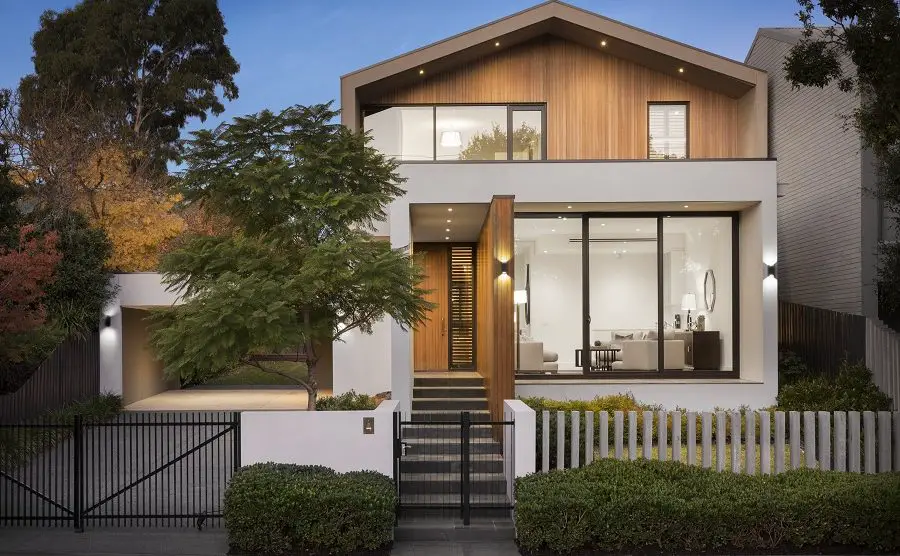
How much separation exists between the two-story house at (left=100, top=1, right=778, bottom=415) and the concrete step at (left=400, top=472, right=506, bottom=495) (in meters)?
1.60

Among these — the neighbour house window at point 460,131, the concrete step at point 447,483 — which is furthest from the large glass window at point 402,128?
the concrete step at point 447,483

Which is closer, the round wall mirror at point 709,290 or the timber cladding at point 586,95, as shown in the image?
the round wall mirror at point 709,290

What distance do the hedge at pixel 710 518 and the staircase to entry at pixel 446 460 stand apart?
1.45 metres

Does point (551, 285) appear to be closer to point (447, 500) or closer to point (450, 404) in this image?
point (450, 404)

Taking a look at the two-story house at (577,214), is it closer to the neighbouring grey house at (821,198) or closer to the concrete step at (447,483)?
the concrete step at (447,483)

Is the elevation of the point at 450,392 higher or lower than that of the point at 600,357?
lower

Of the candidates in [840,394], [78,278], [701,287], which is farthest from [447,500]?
[78,278]

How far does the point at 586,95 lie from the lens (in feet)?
58.5

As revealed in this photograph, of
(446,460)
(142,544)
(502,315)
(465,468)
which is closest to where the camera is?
(142,544)

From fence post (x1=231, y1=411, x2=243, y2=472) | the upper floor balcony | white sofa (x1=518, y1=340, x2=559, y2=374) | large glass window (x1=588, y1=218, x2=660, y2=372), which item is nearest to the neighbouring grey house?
the upper floor balcony

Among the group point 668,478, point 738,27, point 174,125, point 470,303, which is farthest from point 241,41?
point 668,478

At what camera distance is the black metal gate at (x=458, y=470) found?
10.1m

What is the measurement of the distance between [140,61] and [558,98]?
2022 cm

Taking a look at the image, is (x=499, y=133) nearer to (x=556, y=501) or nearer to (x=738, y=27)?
(x=556, y=501)
